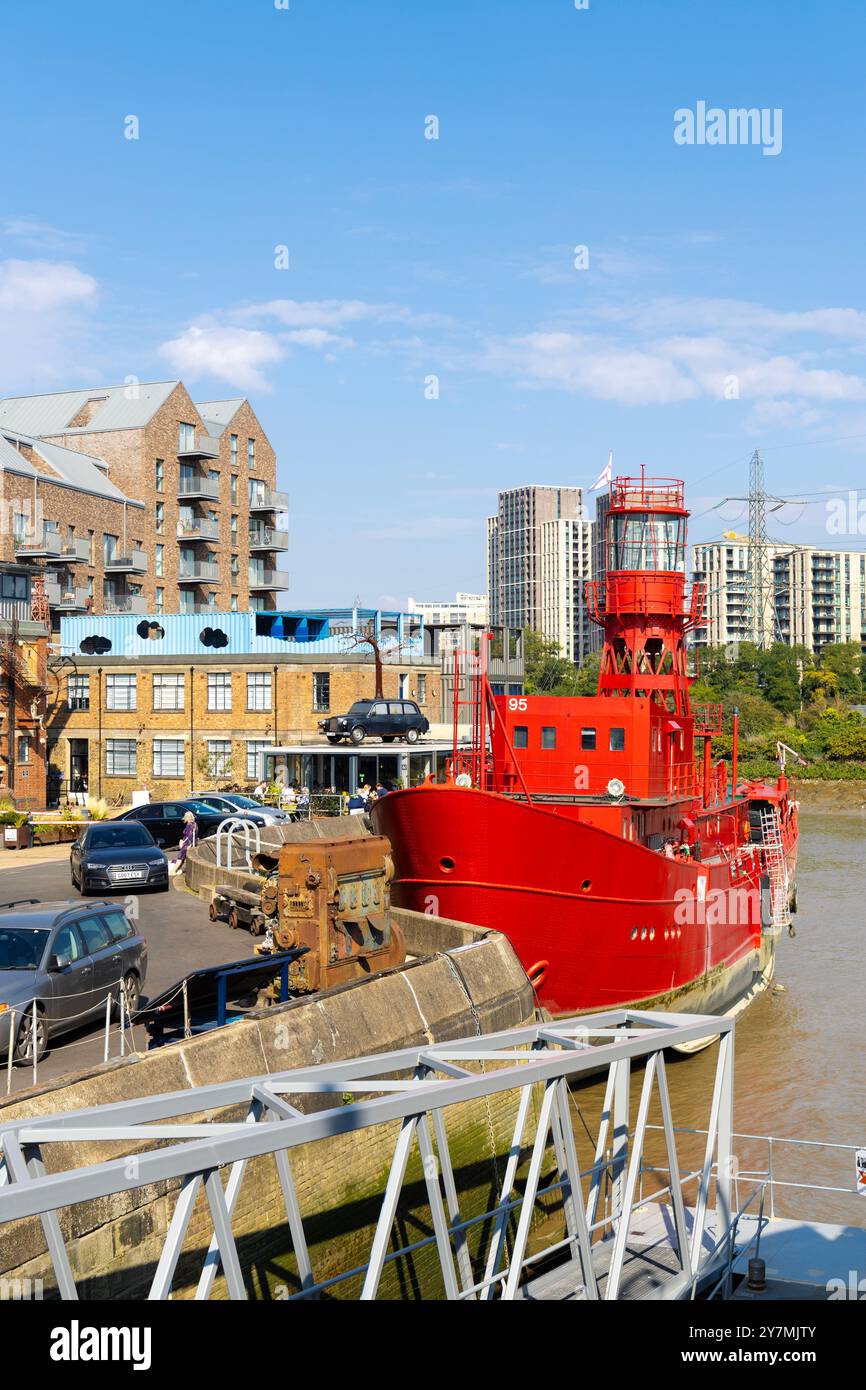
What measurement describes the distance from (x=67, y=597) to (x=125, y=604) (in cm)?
503

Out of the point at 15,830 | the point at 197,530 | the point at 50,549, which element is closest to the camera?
the point at 15,830

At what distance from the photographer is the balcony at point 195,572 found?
74.6 m

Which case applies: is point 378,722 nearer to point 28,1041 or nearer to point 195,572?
point 195,572

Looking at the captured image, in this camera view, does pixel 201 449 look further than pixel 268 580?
No

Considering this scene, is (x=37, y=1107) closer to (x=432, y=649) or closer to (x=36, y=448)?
(x=432, y=649)

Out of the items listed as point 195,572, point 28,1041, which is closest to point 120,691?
point 195,572

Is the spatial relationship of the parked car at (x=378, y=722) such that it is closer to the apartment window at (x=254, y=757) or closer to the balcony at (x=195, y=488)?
the apartment window at (x=254, y=757)

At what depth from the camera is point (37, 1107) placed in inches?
416

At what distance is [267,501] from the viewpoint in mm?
80562

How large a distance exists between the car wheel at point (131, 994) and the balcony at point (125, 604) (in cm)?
5266

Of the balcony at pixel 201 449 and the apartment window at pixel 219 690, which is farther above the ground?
the balcony at pixel 201 449

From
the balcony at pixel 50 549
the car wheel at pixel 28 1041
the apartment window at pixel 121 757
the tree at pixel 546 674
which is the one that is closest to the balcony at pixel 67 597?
the balcony at pixel 50 549
